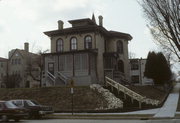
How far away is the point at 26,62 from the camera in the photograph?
6856cm

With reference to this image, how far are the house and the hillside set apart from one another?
4.89m

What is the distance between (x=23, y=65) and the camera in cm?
6912

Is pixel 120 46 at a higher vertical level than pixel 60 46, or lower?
higher

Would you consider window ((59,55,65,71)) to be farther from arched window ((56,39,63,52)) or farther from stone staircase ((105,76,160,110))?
stone staircase ((105,76,160,110))

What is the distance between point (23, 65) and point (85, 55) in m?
34.8

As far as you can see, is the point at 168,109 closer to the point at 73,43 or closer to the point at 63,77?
the point at 63,77

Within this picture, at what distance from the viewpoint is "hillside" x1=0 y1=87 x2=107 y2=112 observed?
91.3ft

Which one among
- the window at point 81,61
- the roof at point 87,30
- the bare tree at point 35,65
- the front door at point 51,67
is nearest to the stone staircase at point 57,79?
the front door at point 51,67

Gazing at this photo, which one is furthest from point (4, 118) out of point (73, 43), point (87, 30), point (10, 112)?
point (73, 43)

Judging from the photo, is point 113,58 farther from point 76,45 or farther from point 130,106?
point 130,106

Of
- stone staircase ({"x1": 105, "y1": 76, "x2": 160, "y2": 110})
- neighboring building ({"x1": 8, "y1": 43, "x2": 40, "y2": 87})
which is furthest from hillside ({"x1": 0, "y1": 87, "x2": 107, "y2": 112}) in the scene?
neighboring building ({"x1": 8, "y1": 43, "x2": 40, "y2": 87})

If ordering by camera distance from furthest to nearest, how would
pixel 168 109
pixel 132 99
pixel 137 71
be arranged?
pixel 137 71 → pixel 132 99 → pixel 168 109

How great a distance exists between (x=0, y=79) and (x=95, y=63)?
123 feet

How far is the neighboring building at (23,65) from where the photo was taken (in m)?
67.6
